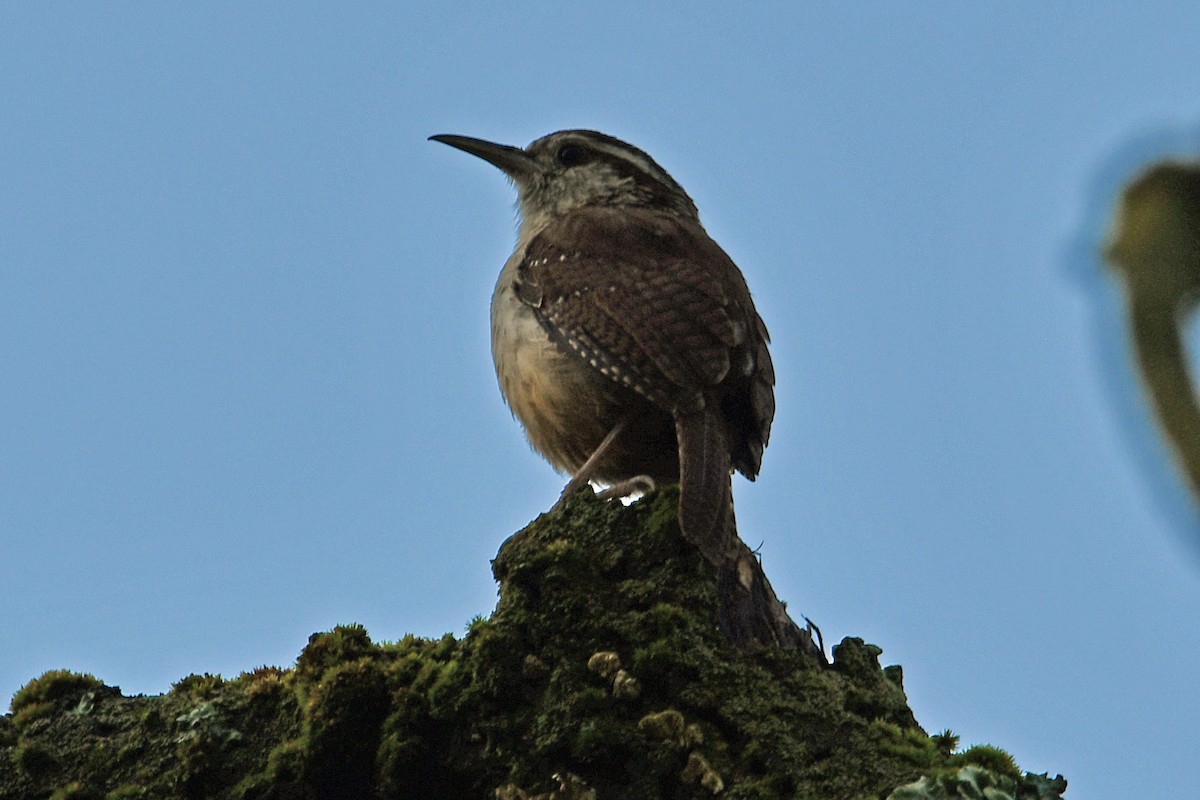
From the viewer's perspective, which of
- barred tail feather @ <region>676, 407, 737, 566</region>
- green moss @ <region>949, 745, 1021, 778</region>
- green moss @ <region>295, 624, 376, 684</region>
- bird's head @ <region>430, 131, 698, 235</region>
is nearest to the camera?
green moss @ <region>949, 745, 1021, 778</region>

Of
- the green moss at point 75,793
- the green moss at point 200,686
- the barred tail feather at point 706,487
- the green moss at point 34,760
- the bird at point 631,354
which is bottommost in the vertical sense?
the green moss at point 75,793

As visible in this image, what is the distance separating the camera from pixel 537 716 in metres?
3.27

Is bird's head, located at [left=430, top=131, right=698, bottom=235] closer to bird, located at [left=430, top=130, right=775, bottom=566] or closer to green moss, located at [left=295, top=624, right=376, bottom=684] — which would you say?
bird, located at [left=430, top=130, right=775, bottom=566]

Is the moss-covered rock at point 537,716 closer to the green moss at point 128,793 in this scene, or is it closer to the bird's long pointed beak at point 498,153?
the green moss at point 128,793

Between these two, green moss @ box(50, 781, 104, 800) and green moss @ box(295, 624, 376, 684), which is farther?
green moss @ box(295, 624, 376, 684)

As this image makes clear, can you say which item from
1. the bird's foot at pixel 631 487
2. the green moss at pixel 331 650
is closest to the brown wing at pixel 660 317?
the bird's foot at pixel 631 487

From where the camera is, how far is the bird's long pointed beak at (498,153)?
23.7ft

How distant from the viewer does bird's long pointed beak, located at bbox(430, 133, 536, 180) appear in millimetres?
7234

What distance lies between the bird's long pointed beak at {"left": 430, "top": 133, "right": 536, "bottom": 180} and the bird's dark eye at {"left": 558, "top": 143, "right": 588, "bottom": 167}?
163mm

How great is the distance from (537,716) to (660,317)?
7.59ft

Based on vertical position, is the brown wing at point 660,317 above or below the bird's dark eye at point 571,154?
below

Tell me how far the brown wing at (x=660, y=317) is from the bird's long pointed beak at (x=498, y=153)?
117 centimetres

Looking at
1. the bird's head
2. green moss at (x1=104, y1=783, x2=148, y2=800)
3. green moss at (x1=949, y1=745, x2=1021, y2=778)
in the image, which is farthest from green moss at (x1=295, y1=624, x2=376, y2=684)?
the bird's head

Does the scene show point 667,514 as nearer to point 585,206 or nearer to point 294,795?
point 294,795
